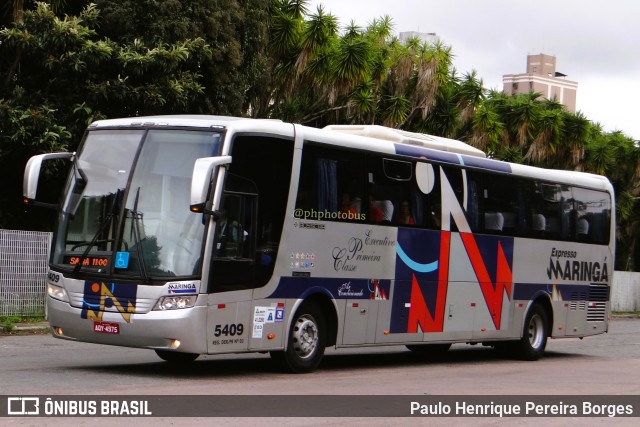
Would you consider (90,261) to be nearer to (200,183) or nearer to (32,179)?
(32,179)

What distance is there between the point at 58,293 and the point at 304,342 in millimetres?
3315

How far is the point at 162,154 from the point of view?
44.3 feet

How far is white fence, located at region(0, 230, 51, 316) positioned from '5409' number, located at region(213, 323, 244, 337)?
33.9 ft

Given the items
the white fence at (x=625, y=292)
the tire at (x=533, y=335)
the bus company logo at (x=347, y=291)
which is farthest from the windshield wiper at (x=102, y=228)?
the white fence at (x=625, y=292)

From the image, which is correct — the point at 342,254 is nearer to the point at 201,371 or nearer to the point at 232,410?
the point at 201,371

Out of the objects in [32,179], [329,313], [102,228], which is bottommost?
[329,313]

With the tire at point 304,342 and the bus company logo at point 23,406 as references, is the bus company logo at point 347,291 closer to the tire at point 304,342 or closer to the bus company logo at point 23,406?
the tire at point 304,342

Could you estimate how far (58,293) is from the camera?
13734 mm

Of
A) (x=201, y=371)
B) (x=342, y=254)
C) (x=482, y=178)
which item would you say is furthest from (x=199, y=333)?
(x=482, y=178)

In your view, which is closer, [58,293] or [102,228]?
[102,228]

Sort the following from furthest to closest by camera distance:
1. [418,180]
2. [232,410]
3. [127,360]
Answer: [418,180], [127,360], [232,410]

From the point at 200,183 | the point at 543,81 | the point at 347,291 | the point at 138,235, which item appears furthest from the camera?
the point at 543,81

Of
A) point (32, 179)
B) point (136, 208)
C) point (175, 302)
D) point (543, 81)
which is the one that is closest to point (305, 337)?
point (175, 302)

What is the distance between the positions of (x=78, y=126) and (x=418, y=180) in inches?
394
